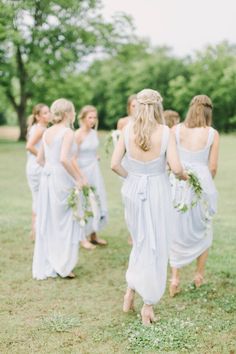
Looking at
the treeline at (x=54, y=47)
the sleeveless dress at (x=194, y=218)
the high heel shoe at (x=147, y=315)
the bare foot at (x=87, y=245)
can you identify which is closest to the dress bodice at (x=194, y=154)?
the sleeveless dress at (x=194, y=218)

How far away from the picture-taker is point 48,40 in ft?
126

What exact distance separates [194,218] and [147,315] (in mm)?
1648

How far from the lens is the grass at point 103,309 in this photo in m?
5.28

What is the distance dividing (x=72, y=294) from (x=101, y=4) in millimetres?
35018

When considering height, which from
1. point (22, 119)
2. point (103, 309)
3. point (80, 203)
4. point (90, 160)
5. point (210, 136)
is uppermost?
point (210, 136)

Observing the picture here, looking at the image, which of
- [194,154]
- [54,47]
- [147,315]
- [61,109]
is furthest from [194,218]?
[54,47]

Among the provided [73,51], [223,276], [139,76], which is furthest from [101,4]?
[223,276]

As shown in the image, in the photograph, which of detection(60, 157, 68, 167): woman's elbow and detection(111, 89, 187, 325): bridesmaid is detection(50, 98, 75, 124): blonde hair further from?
detection(111, 89, 187, 325): bridesmaid

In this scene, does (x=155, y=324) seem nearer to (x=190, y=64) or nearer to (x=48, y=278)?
(x=48, y=278)

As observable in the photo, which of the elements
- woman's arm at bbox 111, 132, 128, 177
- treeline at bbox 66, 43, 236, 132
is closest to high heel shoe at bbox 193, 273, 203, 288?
woman's arm at bbox 111, 132, 128, 177

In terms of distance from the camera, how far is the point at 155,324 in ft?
19.0

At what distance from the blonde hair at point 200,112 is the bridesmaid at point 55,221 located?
1.66 metres

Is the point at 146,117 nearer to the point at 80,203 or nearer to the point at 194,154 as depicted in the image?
the point at 194,154

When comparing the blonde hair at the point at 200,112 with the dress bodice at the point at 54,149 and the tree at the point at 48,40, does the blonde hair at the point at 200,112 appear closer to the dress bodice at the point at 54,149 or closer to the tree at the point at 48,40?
the dress bodice at the point at 54,149
